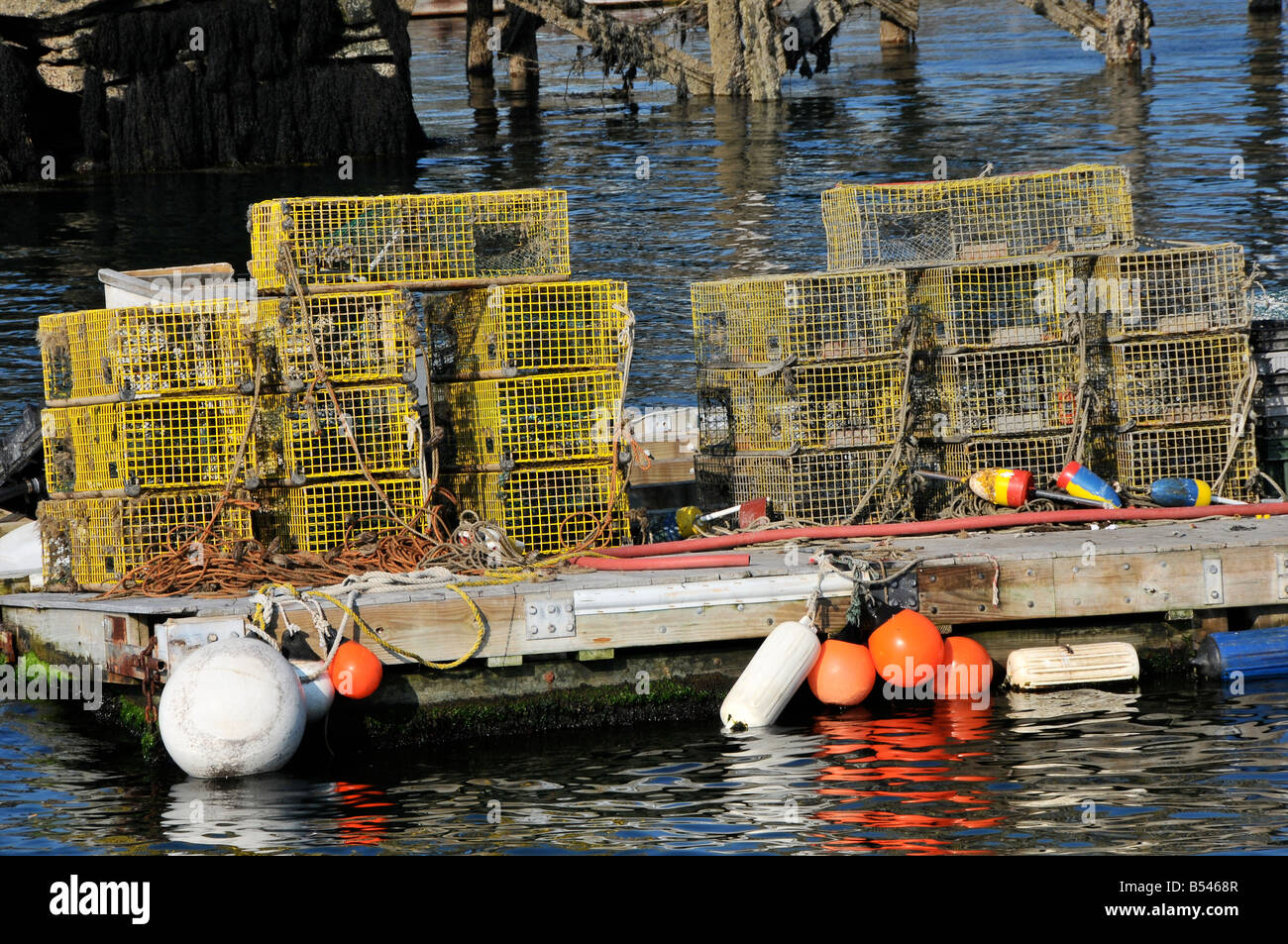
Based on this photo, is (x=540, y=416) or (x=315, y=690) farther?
(x=540, y=416)

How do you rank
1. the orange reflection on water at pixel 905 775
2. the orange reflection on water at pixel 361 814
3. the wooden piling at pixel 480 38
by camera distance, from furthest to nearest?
the wooden piling at pixel 480 38 → the orange reflection on water at pixel 361 814 → the orange reflection on water at pixel 905 775

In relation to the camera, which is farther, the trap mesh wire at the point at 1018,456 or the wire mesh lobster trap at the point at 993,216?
the wire mesh lobster trap at the point at 993,216

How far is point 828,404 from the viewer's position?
33.4 feet

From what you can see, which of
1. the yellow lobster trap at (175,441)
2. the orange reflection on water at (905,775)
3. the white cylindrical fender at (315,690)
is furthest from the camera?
the yellow lobster trap at (175,441)

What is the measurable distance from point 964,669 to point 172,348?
15.1 feet

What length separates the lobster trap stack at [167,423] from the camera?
9.34m

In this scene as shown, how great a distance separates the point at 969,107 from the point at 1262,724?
91.5 ft

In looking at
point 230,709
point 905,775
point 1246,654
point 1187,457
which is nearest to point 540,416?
point 230,709

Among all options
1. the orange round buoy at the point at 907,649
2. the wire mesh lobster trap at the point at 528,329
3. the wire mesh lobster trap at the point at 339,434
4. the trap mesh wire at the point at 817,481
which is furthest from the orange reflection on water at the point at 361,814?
the trap mesh wire at the point at 817,481

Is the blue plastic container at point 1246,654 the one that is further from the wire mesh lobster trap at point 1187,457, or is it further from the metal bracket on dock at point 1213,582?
the wire mesh lobster trap at point 1187,457

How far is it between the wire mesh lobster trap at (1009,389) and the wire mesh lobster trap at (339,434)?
3125 mm

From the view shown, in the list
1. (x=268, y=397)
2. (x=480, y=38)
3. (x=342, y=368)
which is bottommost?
(x=268, y=397)

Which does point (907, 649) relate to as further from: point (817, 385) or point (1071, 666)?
point (817, 385)
